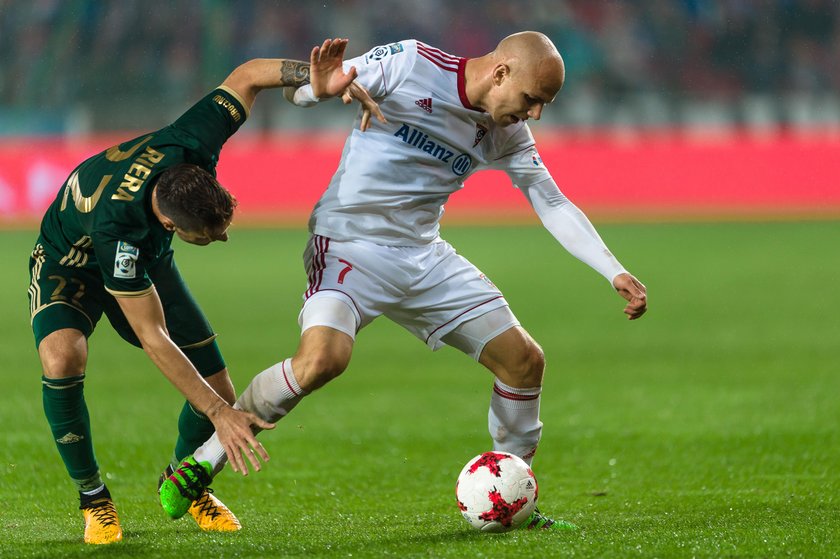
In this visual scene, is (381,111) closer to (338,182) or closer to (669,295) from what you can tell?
(338,182)

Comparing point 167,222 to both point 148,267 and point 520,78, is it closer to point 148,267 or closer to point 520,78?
point 148,267

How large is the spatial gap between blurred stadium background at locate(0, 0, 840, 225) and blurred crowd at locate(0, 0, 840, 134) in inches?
1.4

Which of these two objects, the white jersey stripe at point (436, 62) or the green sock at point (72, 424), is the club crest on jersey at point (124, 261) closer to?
the green sock at point (72, 424)

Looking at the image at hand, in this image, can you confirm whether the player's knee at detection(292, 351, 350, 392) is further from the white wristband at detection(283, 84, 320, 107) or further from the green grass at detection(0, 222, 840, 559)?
the white wristband at detection(283, 84, 320, 107)

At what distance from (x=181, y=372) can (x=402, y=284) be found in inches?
44.2

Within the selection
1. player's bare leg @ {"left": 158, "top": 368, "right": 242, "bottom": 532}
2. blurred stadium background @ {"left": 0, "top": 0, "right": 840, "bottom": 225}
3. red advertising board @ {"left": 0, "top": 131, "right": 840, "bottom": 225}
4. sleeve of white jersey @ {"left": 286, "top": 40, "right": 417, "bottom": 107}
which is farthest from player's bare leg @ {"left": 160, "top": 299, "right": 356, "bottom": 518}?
blurred stadium background @ {"left": 0, "top": 0, "right": 840, "bottom": 225}

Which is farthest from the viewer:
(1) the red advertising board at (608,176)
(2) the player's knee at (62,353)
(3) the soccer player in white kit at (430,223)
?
(1) the red advertising board at (608,176)

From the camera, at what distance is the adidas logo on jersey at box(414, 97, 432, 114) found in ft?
17.4

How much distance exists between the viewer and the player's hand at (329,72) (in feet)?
16.5

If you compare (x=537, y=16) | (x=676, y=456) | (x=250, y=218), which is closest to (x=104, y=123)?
(x=250, y=218)

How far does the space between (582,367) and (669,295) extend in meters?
4.33

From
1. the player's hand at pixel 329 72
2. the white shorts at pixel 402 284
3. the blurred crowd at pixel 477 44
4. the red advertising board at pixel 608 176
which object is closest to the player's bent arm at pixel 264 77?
the player's hand at pixel 329 72

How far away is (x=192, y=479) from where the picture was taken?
4.90 metres

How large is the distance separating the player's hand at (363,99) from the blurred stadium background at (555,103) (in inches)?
643
